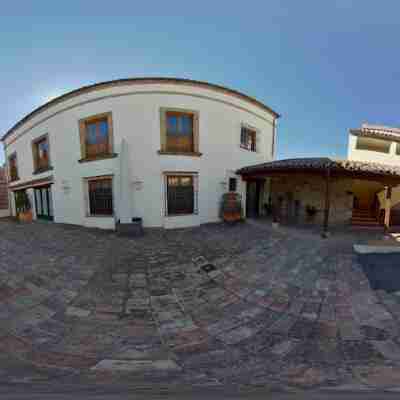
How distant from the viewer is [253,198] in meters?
11.4

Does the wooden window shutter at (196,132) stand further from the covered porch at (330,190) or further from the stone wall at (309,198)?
the stone wall at (309,198)

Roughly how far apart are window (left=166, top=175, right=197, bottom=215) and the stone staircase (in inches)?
280

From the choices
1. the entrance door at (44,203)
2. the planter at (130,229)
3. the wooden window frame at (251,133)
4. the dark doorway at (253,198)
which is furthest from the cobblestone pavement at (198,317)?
the wooden window frame at (251,133)

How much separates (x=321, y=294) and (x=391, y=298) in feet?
4.40

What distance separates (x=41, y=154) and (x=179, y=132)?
873 cm

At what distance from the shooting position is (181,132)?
8750mm

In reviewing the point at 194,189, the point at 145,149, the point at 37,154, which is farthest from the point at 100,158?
the point at 37,154

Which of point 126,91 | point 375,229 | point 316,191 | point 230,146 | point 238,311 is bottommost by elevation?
point 238,311

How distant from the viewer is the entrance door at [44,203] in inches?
440

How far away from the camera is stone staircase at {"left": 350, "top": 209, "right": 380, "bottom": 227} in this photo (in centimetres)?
823

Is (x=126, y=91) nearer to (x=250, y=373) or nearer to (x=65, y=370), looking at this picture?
(x=65, y=370)

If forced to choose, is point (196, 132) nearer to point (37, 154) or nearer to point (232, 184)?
point (232, 184)

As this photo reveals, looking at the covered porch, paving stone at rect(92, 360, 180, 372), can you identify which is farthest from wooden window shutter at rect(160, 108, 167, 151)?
paving stone at rect(92, 360, 180, 372)

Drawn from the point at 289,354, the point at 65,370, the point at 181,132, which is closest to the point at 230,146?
the point at 181,132
